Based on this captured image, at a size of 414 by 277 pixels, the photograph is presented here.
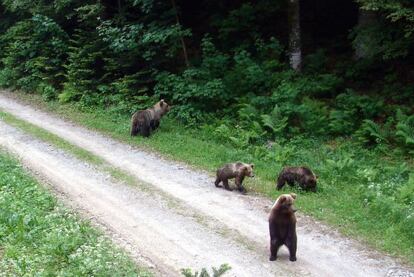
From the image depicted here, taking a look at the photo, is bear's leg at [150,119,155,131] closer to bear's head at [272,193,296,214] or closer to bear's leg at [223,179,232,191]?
bear's leg at [223,179,232,191]

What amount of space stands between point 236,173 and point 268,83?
7.95 meters

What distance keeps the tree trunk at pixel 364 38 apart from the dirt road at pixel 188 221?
7714 mm

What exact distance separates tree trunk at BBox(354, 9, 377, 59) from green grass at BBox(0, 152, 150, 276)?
11.7 meters

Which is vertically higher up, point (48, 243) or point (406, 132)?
point (406, 132)

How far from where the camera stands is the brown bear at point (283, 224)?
32.6 ft

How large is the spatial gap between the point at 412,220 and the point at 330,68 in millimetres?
11166

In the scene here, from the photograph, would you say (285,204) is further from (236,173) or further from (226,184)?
(226,184)

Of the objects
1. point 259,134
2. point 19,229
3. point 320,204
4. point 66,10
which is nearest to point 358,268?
point 320,204

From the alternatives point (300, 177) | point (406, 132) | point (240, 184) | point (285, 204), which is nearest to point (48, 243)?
point (285, 204)

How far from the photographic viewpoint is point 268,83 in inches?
839

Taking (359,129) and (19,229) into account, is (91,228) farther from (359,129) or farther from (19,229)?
(359,129)

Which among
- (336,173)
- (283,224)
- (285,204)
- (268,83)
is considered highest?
(268,83)

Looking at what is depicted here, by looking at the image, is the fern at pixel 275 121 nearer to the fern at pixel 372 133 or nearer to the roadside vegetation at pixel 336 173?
the roadside vegetation at pixel 336 173

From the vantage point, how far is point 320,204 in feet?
43.0
